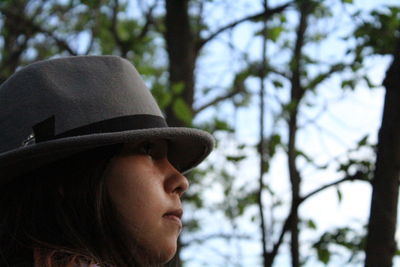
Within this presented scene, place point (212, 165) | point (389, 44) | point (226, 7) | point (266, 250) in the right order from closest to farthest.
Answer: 1. point (266, 250)
2. point (389, 44)
3. point (226, 7)
4. point (212, 165)

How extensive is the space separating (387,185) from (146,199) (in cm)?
91

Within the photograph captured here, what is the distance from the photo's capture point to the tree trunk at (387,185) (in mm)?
2150

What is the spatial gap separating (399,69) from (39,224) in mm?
1333

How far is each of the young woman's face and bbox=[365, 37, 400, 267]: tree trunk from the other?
→ 747mm

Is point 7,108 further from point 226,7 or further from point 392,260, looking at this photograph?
point 226,7

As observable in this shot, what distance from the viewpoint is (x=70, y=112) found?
1.71m

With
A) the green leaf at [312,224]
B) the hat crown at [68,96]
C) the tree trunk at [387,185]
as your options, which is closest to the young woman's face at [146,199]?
the hat crown at [68,96]

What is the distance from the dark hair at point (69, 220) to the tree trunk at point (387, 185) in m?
0.84

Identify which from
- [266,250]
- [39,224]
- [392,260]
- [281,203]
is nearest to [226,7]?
[281,203]

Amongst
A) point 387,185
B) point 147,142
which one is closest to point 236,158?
point 387,185

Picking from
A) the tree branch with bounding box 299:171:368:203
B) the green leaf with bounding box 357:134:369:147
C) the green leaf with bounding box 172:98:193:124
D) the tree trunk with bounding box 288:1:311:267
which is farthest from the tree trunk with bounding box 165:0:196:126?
the tree branch with bounding box 299:171:368:203

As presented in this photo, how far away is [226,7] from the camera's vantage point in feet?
14.5

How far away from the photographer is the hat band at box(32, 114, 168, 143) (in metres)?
1.69

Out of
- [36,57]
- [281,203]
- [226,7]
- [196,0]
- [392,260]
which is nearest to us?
[392,260]
